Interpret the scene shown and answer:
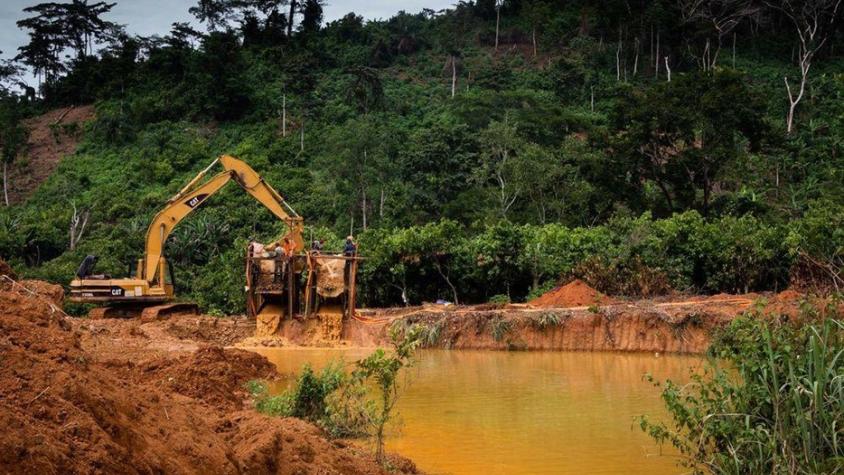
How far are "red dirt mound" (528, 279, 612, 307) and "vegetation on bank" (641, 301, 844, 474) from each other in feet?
52.5

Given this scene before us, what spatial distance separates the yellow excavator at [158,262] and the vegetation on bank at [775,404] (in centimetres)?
1728

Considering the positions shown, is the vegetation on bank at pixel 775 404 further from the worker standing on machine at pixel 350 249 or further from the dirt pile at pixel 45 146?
the dirt pile at pixel 45 146

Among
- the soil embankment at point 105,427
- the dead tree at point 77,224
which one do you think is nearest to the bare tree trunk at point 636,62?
the dead tree at point 77,224

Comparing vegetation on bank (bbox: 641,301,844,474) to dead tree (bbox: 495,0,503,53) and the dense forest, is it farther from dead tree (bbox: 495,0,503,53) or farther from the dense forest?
dead tree (bbox: 495,0,503,53)

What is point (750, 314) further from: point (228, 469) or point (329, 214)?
point (329, 214)

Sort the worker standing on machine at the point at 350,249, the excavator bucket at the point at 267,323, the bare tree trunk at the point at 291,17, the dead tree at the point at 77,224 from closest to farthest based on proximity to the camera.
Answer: the excavator bucket at the point at 267,323 < the worker standing on machine at the point at 350,249 < the dead tree at the point at 77,224 < the bare tree trunk at the point at 291,17

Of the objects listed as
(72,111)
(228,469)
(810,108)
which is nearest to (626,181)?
(810,108)

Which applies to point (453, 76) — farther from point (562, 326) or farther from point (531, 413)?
point (531, 413)

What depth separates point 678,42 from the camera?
60.2m

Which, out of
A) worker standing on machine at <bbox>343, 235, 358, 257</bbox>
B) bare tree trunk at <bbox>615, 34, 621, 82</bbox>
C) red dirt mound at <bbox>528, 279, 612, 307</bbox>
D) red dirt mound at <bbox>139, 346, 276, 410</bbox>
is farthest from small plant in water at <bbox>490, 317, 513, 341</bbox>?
bare tree trunk at <bbox>615, 34, 621, 82</bbox>

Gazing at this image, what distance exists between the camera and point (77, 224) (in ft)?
144

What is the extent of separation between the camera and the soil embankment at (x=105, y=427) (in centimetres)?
507

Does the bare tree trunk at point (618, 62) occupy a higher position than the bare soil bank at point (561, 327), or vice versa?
the bare tree trunk at point (618, 62)

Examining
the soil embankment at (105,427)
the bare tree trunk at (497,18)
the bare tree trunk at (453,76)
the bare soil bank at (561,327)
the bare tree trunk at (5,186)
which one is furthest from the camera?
the bare tree trunk at (497,18)
